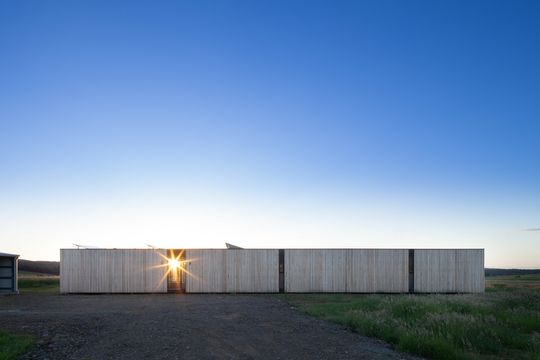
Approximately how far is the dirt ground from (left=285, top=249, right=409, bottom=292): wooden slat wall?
9556 mm

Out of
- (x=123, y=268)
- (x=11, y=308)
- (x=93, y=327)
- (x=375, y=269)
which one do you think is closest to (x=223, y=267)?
(x=123, y=268)

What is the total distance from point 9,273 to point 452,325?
79.5ft

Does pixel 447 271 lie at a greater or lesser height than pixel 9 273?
→ greater

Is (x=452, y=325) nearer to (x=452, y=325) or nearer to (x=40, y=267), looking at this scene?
(x=452, y=325)

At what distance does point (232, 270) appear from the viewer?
2638 cm

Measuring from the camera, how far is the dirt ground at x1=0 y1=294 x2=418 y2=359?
9.55 meters

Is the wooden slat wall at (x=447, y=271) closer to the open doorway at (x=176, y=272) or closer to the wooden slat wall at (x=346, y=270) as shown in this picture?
the wooden slat wall at (x=346, y=270)

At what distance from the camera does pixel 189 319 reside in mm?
14180

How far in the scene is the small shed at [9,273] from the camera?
26.7 meters

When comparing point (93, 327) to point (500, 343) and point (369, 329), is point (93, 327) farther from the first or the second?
point (500, 343)

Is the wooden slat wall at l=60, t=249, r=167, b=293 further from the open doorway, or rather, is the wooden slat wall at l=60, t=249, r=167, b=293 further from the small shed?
the small shed

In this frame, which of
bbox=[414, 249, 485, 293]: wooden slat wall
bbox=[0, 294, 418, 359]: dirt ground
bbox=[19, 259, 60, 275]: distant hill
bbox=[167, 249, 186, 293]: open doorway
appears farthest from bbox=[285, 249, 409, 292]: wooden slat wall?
bbox=[19, 259, 60, 275]: distant hill

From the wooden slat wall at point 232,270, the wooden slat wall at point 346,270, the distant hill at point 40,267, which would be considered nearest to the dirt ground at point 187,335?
the wooden slat wall at point 232,270

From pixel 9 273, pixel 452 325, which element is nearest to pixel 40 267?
pixel 9 273
